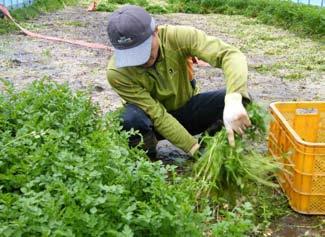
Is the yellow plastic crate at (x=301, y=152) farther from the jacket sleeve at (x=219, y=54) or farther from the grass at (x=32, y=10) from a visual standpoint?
the grass at (x=32, y=10)

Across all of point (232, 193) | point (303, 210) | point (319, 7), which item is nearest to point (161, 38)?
point (232, 193)

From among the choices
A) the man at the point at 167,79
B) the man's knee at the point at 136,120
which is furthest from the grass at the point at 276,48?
the man's knee at the point at 136,120

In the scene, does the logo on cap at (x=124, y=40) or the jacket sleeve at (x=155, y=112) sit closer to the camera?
the logo on cap at (x=124, y=40)

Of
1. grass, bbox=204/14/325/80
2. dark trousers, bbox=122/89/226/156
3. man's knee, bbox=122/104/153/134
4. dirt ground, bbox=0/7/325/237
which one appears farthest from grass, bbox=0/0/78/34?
man's knee, bbox=122/104/153/134

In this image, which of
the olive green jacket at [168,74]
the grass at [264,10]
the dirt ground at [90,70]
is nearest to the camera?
the olive green jacket at [168,74]

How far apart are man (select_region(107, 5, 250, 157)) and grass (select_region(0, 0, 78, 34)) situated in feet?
15.3

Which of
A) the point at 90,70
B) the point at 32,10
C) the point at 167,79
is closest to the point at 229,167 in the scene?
the point at 167,79

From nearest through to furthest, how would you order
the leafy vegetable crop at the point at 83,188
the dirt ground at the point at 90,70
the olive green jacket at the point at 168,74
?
the leafy vegetable crop at the point at 83,188
the olive green jacket at the point at 168,74
the dirt ground at the point at 90,70

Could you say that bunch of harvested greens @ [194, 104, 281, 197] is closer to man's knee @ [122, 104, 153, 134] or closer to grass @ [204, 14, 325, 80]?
man's knee @ [122, 104, 153, 134]

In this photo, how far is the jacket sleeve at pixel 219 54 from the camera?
269cm

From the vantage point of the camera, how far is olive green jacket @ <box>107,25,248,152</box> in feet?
9.43

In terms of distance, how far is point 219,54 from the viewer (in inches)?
Answer: 111

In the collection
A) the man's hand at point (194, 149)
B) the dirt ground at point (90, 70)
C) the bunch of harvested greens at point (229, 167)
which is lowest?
the dirt ground at point (90, 70)

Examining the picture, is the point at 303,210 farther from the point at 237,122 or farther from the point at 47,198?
the point at 47,198
